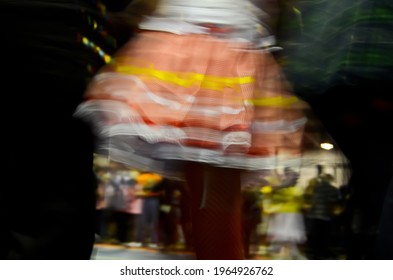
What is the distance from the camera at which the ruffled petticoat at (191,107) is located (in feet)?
4.07

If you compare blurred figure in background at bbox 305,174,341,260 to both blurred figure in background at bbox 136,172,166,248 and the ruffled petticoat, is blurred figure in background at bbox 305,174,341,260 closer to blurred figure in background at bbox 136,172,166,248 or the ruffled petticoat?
the ruffled petticoat

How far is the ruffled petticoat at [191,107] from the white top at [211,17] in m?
0.02

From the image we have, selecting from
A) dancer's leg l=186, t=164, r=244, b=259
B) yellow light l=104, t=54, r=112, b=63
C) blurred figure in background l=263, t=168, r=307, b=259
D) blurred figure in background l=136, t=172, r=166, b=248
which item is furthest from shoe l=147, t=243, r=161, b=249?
yellow light l=104, t=54, r=112, b=63

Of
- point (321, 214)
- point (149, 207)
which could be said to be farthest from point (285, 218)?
point (149, 207)

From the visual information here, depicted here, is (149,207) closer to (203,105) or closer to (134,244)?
(134,244)

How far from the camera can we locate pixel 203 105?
1.25 m

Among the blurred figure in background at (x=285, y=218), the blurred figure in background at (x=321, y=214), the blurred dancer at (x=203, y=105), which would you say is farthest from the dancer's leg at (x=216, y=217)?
the blurred figure in background at (x=321, y=214)

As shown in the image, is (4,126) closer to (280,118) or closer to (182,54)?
(182,54)

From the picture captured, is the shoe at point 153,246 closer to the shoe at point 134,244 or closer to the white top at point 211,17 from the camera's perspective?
the shoe at point 134,244

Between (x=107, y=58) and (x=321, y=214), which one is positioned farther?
(x=321, y=214)

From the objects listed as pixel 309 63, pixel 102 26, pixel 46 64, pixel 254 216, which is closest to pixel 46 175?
pixel 46 64

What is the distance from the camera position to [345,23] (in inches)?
51.6

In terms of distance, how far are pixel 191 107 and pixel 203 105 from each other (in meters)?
0.03

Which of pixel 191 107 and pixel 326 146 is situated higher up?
pixel 191 107
